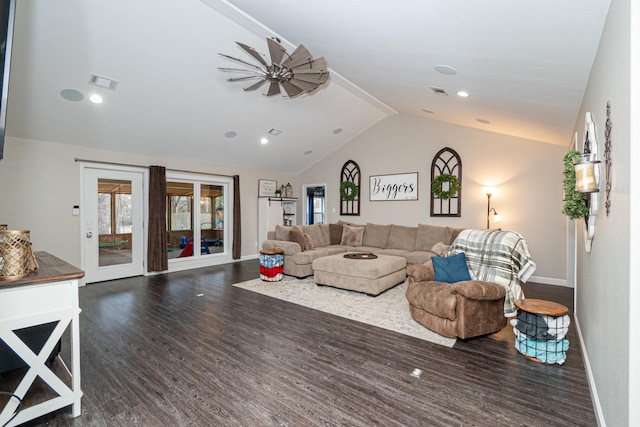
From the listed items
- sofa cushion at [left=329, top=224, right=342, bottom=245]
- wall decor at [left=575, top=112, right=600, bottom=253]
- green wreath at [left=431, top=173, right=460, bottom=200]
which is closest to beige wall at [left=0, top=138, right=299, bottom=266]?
sofa cushion at [left=329, top=224, right=342, bottom=245]

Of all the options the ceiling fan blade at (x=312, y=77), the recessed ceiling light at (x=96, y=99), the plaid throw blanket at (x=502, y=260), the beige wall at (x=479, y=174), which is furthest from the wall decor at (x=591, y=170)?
the recessed ceiling light at (x=96, y=99)

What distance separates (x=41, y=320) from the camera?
5.89 feet

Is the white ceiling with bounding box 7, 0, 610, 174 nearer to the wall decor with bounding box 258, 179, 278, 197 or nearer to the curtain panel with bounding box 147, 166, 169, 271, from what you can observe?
the curtain panel with bounding box 147, 166, 169, 271

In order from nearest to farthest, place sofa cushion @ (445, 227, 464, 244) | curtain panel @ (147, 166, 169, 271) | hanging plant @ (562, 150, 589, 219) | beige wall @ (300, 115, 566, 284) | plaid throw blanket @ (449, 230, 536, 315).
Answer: hanging plant @ (562, 150, 589, 219), plaid throw blanket @ (449, 230, 536, 315), beige wall @ (300, 115, 566, 284), sofa cushion @ (445, 227, 464, 244), curtain panel @ (147, 166, 169, 271)

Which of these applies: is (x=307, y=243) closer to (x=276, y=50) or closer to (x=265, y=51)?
(x=265, y=51)

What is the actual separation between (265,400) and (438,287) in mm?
2098

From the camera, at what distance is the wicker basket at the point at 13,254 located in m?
1.72

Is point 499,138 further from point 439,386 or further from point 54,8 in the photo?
point 54,8

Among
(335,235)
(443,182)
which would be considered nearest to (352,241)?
(335,235)

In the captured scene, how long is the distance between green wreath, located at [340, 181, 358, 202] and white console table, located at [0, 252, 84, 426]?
6621 millimetres

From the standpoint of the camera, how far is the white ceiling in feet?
7.59

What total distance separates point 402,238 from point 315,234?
1.96m
